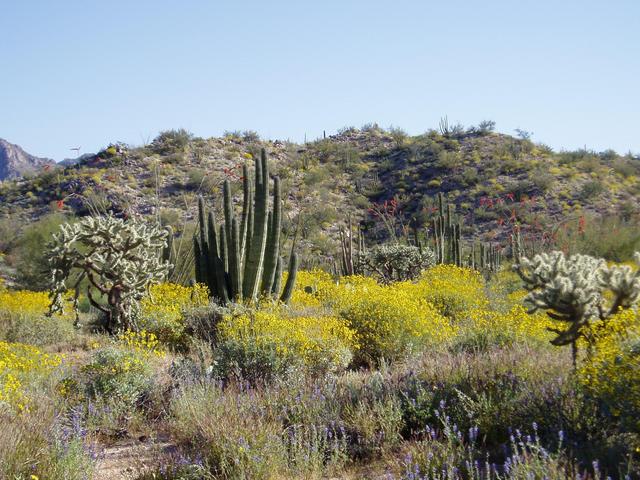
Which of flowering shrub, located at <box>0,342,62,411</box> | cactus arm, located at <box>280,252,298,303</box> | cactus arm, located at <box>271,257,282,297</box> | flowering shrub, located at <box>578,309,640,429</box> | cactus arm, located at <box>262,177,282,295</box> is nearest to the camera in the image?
flowering shrub, located at <box>578,309,640,429</box>

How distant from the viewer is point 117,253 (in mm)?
10062

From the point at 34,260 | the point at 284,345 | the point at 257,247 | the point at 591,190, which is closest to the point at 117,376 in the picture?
the point at 284,345

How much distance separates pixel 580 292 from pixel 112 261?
6.88 metres

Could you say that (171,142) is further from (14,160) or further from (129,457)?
(14,160)

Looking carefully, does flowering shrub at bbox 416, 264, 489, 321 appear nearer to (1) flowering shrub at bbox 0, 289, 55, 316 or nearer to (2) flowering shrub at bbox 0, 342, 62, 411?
(2) flowering shrub at bbox 0, 342, 62, 411

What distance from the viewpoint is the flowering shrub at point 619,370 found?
4.16 meters

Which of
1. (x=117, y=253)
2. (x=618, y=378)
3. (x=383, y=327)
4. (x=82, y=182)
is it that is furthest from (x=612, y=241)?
(x=82, y=182)

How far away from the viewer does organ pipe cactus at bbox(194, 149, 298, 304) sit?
1229 centimetres

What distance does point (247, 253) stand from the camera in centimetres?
1284

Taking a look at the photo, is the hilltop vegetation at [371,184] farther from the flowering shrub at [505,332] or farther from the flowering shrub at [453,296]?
the flowering shrub at [505,332]

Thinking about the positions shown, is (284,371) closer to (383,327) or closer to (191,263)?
(383,327)

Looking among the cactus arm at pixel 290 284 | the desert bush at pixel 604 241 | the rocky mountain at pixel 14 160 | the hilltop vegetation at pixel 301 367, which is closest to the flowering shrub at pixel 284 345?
the hilltop vegetation at pixel 301 367

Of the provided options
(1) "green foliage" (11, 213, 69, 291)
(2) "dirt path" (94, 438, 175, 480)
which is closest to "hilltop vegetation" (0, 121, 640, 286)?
(1) "green foliage" (11, 213, 69, 291)

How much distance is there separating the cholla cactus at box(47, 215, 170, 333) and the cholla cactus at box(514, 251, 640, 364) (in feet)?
20.9
